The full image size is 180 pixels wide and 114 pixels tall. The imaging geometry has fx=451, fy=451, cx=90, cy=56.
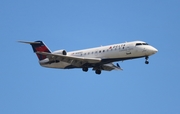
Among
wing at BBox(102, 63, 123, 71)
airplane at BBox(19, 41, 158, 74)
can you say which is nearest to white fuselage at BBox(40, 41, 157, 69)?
airplane at BBox(19, 41, 158, 74)

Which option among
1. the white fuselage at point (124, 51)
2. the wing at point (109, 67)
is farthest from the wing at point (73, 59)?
the wing at point (109, 67)

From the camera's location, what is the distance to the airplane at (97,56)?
39.8 metres

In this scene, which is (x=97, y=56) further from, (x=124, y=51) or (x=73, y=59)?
(x=124, y=51)

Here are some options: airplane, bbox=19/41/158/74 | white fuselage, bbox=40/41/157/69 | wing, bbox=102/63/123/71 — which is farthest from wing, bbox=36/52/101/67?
wing, bbox=102/63/123/71

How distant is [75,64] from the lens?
4212 cm

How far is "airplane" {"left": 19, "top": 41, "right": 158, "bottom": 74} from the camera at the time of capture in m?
39.8

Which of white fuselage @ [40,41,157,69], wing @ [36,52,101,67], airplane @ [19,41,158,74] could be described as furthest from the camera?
wing @ [36,52,101,67]

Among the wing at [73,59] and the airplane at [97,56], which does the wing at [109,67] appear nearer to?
the airplane at [97,56]

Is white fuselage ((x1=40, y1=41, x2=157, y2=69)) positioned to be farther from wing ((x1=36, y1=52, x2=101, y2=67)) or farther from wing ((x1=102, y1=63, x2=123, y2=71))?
wing ((x1=102, y1=63, x2=123, y2=71))

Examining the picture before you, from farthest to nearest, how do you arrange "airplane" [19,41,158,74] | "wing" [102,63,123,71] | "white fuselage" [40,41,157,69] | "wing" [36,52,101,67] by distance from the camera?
"wing" [102,63,123,71] → "wing" [36,52,101,67] → "airplane" [19,41,158,74] → "white fuselage" [40,41,157,69]

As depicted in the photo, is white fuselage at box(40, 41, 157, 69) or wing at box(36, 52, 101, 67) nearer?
white fuselage at box(40, 41, 157, 69)

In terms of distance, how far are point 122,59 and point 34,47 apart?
1014 centimetres

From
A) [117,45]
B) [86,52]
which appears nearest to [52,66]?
[86,52]

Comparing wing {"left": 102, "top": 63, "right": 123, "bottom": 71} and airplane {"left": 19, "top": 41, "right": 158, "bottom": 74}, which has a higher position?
airplane {"left": 19, "top": 41, "right": 158, "bottom": 74}
